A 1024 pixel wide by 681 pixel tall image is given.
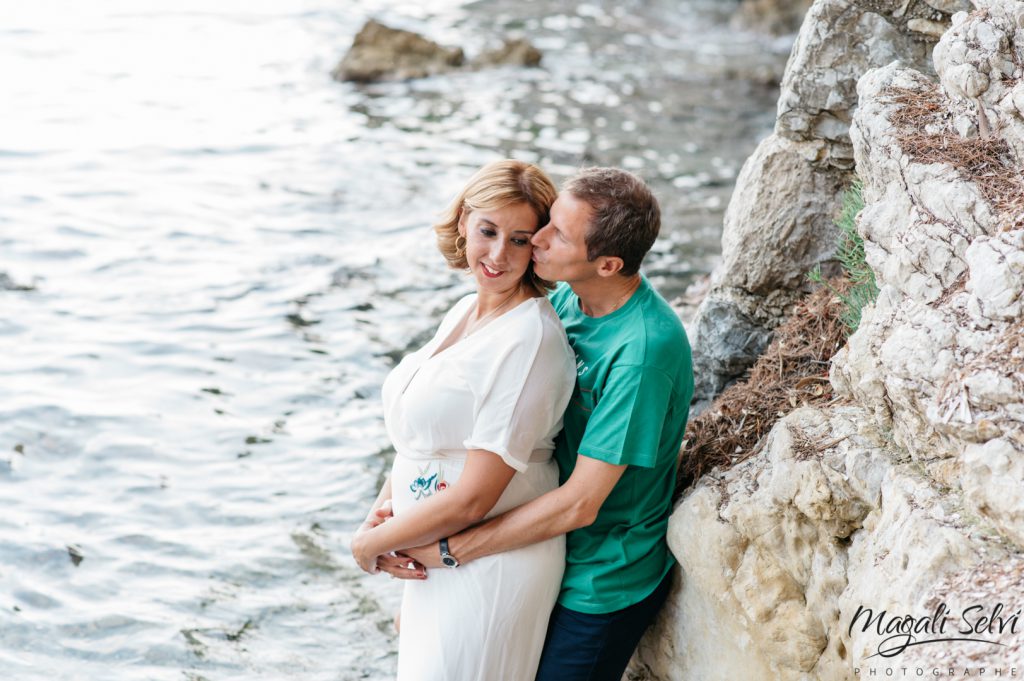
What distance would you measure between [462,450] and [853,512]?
1.44 m

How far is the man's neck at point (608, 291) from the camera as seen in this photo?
4258 mm

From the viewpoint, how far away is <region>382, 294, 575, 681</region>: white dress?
13.6 ft

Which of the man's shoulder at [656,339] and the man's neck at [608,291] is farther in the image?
the man's neck at [608,291]

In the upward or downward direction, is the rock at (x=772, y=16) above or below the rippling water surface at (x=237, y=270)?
above

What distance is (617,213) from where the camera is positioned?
13.5ft

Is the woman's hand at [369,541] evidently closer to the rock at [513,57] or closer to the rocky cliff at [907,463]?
the rocky cliff at [907,463]

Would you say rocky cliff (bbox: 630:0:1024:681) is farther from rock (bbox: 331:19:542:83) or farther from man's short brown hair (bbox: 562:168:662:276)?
rock (bbox: 331:19:542:83)

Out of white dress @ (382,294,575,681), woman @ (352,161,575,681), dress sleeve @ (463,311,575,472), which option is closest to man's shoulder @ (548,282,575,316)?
woman @ (352,161,575,681)

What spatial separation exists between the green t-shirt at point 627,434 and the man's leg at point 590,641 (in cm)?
6

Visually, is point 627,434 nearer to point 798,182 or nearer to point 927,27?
point 798,182

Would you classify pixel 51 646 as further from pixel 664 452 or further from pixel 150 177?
pixel 150 177

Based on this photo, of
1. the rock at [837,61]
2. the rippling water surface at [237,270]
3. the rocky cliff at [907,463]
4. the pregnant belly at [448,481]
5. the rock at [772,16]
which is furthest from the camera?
the rock at [772,16]

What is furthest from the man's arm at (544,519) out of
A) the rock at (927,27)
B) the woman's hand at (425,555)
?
the rock at (927,27)

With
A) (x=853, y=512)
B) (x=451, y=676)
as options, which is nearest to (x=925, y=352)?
(x=853, y=512)
